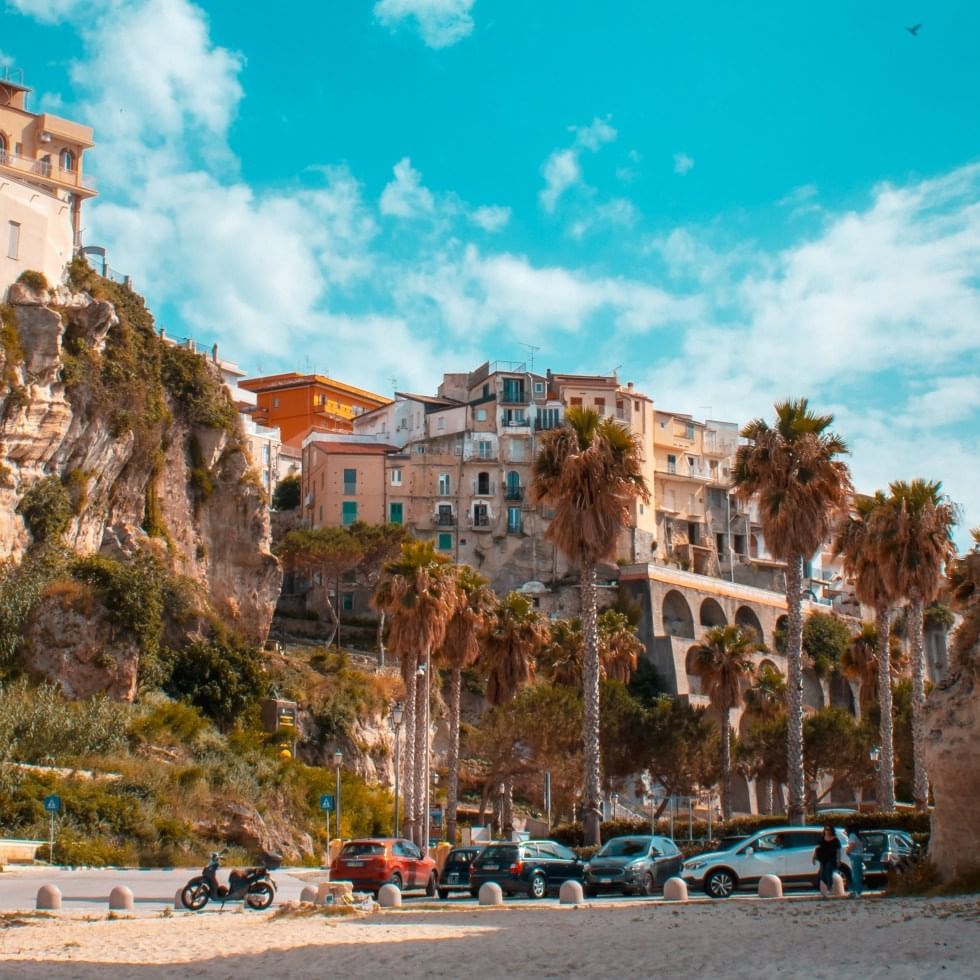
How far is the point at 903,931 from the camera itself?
16719mm

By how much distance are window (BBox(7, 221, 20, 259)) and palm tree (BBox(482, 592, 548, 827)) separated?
22.9 m

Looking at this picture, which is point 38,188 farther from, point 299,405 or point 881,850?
point 299,405

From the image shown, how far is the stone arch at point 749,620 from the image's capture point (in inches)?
3570

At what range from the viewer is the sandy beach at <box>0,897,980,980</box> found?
14977 millimetres

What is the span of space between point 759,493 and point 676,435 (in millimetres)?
60770

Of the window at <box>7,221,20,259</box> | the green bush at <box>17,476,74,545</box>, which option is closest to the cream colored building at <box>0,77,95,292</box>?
the window at <box>7,221,20,259</box>

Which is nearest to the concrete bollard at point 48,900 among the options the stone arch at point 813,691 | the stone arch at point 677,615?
the stone arch at point 677,615

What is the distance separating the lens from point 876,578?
151 feet

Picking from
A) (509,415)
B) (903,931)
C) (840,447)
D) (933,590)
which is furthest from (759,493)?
(509,415)

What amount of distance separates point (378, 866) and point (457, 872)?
6.54ft

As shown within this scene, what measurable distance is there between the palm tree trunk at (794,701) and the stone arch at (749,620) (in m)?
50.3

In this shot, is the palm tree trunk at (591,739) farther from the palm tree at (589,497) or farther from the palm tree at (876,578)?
the palm tree at (876,578)

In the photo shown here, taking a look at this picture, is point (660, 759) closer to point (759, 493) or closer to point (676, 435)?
point (759, 493)

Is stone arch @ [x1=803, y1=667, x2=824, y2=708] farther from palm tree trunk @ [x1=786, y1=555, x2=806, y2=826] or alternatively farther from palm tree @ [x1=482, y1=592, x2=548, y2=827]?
palm tree trunk @ [x1=786, y1=555, x2=806, y2=826]
